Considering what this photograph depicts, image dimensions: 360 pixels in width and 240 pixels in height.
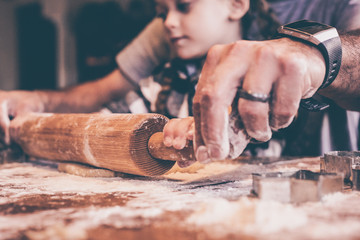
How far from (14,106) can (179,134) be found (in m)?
1.17

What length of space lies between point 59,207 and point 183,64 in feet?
4.25

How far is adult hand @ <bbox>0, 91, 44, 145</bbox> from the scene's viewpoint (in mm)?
1511

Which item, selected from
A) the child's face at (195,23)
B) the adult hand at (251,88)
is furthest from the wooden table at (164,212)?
the child's face at (195,23)

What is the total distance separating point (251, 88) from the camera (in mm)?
660

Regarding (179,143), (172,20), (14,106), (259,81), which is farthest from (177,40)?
(259,81)

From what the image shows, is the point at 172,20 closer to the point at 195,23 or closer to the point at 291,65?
the point at 195,23

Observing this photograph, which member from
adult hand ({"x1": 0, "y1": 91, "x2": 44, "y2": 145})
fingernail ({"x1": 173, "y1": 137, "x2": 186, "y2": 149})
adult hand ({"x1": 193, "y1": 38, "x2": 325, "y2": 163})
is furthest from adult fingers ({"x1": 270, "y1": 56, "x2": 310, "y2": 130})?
adult hand ({"x1": 0, "y1": 91, "x2": 44, "y2": 145})

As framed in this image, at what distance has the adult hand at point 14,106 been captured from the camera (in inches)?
59.5

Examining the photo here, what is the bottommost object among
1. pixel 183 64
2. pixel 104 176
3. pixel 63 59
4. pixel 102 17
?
pixel 104 176

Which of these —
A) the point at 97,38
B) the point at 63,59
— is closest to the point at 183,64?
the point at 97,38

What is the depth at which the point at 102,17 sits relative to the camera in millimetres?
4340

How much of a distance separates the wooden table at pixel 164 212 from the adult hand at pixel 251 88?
14cm

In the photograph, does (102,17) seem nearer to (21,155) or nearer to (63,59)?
(63,59)

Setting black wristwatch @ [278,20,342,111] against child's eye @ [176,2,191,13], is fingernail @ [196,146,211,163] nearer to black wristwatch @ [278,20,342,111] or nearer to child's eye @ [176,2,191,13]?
black wristwatch @ [278,20,342,111]
